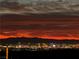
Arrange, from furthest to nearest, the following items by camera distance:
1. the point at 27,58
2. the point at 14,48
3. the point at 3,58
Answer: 1. the point at 14,48
2. the point at 27,58
3. the point at 3,58

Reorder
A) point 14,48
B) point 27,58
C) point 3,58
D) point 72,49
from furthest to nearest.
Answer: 1. point 72,49
2. point 14,48
3. point 27,58
4. point 3,58

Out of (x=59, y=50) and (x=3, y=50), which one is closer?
(x=3, y=50)

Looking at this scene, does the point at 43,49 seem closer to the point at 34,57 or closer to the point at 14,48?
the point at 14,48

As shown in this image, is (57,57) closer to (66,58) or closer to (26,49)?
(66,58)

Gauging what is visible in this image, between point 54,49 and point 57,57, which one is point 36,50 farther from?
point 57,57

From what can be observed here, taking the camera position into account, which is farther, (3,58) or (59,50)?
(59,50)

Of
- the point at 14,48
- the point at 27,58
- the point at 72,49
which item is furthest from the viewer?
the point at 72,49

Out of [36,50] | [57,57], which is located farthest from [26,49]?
[57,57]

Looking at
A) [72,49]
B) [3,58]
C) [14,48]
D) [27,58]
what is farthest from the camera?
[72,49]

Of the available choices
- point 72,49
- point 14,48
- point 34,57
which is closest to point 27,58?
point 34,57
